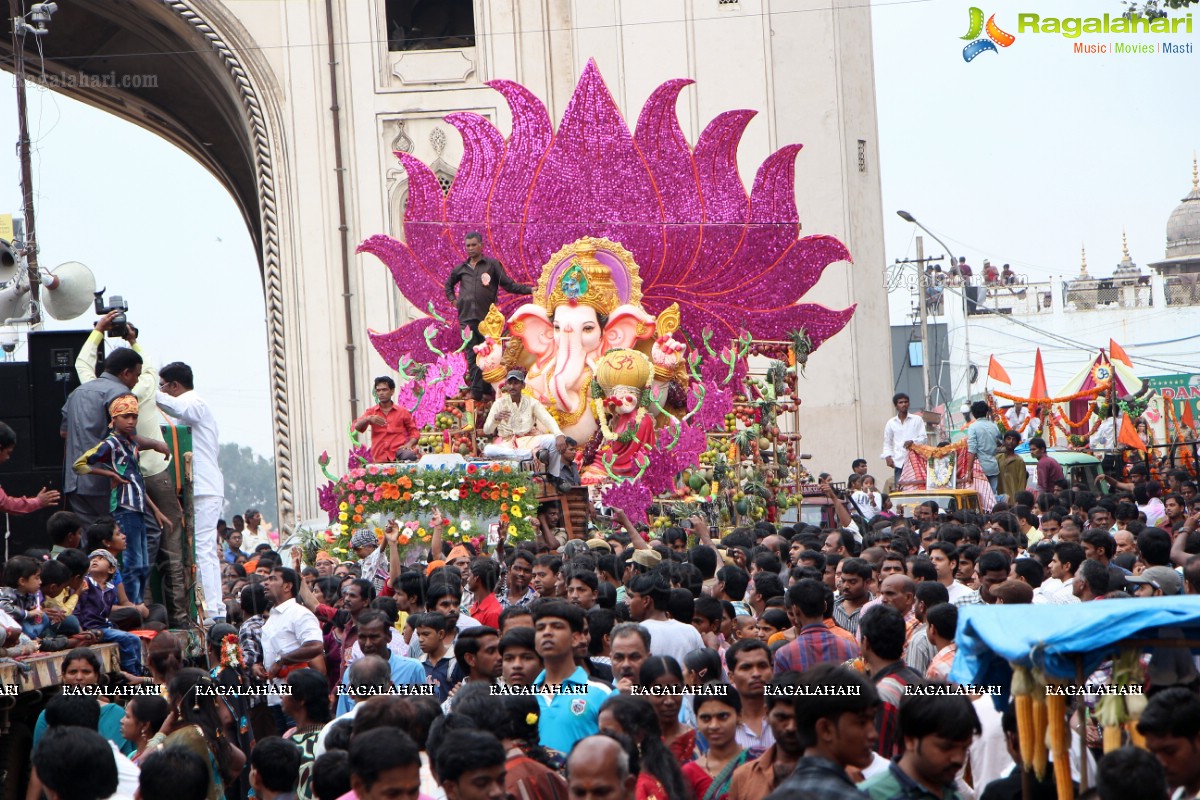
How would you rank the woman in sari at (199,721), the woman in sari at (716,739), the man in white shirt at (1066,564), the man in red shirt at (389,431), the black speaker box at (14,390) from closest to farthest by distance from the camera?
the woman in sari at (716,739) < the woman in sari at (199,721) < the man in white shirt at (1066,564) < the black speaker box at (14,390) < the man in red shirt at (389,431)

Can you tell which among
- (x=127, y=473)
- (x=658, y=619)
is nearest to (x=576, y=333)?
(x=127, y=473)

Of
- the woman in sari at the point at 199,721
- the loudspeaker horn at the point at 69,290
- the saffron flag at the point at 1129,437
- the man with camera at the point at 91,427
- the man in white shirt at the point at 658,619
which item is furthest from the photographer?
the saffron flag at the point at 1129,437

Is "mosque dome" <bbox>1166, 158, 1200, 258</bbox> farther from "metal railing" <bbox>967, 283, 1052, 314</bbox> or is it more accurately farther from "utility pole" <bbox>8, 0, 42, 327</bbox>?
"utility pole" <bbox>8, 0, 42, 327</bbox>

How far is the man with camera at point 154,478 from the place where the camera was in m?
10.1

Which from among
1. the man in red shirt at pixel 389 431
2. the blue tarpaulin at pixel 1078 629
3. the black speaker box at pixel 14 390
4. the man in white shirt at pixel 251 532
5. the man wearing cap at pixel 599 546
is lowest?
the man in white shirt at pixel 251 532

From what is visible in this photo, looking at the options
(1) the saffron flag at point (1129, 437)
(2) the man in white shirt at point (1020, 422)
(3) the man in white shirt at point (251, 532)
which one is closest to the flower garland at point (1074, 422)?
(2) the man in white shirt at point (1020, 422)

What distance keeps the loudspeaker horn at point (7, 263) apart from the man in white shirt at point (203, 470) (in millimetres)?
5765

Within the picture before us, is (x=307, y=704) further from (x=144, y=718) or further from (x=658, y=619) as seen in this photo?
(x=658, y=619)

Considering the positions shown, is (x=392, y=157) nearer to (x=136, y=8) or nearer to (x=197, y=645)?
(x=136, y=8)

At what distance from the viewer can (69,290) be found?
13.1 metres

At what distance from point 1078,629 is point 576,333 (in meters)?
14.2

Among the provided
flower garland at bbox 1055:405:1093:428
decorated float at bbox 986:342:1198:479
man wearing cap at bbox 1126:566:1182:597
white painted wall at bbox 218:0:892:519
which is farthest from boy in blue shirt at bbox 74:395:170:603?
flower garland at bbox 1055:405:1093:428

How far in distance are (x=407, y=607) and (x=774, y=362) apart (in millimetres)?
11117

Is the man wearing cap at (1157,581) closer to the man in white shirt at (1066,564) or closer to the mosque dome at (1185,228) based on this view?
the man in white shirt at (1066,564)
